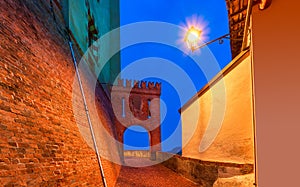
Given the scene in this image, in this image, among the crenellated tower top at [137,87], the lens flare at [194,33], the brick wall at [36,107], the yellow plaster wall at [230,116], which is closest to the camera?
the brick wall at [36,107]

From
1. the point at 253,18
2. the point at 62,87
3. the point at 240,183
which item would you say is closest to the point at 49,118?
the point at 62,87

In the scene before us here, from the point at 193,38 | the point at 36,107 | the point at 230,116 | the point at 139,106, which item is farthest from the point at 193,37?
the point at 139,106

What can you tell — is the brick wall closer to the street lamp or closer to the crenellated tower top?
the street lamp

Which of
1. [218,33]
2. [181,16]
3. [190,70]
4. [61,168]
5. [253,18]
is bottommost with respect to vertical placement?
[61,168]

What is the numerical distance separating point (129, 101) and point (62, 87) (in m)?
14.7

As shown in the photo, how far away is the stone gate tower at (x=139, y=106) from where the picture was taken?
59.2 feet

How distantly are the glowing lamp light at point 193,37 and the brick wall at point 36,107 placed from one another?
104 inches

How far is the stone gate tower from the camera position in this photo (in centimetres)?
1805

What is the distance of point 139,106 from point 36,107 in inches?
644

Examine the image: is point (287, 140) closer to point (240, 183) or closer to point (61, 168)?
point (240, 183)

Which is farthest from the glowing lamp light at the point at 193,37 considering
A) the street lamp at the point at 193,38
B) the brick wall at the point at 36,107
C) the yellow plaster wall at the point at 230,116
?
the brick wall at the point at 36,107

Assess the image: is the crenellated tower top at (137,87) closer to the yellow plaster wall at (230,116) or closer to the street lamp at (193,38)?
the yellow plaster wall at (230,116)

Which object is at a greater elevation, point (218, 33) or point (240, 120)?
point (218, 33)

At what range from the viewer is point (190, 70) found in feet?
408
